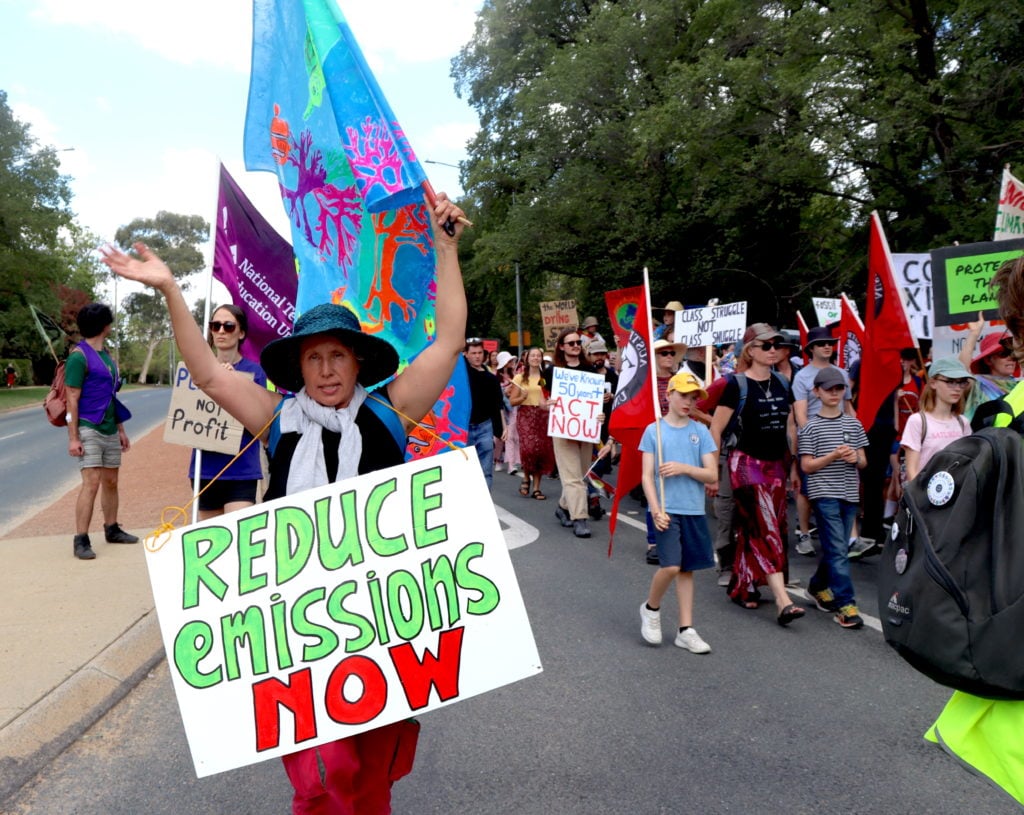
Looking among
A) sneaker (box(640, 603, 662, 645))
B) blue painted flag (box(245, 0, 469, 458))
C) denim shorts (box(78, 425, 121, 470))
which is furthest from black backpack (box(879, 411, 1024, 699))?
denim shorts (box(78, 425, 121, 470))

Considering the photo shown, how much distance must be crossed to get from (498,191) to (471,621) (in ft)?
97.8

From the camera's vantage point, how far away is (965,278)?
18.8 feet

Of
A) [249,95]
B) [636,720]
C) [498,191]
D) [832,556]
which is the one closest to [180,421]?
[249,95]

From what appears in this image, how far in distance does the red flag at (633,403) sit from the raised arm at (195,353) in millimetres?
3415

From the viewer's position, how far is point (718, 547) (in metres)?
6.12

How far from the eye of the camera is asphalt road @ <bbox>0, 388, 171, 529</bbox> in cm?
998

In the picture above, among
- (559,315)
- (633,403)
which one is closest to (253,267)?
(633,403)

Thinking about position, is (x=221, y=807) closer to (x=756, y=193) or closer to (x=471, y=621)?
(x=471, y=621)

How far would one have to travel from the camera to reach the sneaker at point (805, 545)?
7.03 m

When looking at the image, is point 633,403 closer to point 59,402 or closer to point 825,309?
point 59,402

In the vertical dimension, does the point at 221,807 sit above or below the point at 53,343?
below

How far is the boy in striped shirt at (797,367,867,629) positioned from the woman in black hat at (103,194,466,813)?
11.6 ft

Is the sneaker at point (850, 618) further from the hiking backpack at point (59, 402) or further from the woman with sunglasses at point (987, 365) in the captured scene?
the hiking backpack at point (59, 402)

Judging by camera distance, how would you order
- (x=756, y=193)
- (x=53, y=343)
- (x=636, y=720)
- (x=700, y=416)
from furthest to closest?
(x=756, y=193) → (x=53, y=343) → (x=700, y=416) → (x=636, y=720)
